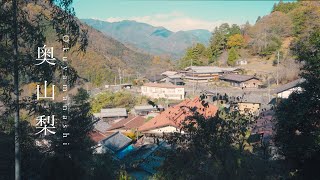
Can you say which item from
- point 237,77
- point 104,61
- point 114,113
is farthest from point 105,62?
point 114,113

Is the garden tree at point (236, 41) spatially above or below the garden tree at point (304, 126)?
above

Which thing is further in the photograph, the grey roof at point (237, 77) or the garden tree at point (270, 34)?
the garden tree at point (270, 34)

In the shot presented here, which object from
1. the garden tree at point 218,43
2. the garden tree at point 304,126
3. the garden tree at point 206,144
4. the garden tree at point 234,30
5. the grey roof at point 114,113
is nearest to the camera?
the garden tree at point 206,144

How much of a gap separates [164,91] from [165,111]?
579 inches

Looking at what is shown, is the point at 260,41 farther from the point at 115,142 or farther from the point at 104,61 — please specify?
the point at 104,61

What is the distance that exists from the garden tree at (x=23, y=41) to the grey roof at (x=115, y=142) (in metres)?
10.1

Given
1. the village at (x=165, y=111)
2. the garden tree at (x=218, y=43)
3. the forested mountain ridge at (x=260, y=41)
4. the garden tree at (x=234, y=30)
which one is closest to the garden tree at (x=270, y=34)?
the forested mountain ridge at (x=260, y=41)

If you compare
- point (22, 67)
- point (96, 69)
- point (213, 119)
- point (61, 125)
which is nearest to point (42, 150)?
point (61, 125)

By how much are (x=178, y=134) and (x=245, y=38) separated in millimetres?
38618

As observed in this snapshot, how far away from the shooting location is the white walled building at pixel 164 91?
99.3ft

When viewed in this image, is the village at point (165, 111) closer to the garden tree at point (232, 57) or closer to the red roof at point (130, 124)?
the red roof at point (130, 124)

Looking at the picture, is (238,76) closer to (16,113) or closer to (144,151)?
(144,151)

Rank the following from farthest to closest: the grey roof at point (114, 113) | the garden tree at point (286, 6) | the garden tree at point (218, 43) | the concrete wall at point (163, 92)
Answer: the garden tree at point (286, 6) → the garden tree at point (218, 43) → the concrete wall at point (163, 92) → the grey roof at point (114, 113)

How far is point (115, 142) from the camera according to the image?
49.7ft
